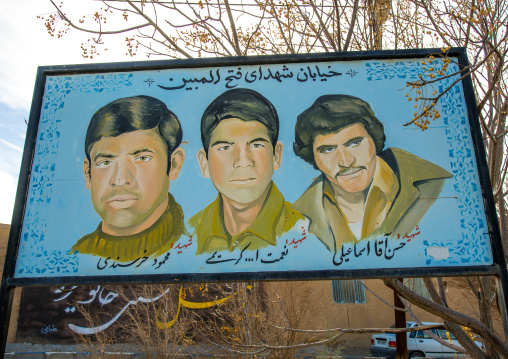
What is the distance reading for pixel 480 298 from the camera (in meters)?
5.23

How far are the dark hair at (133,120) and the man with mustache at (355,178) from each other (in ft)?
4.30

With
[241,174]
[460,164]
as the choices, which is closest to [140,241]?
[241,174]

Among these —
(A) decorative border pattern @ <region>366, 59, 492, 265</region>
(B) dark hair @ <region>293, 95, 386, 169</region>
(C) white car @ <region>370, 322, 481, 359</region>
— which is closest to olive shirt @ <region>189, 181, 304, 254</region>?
(B) dark hair @ <region>293, 95, 386, 169</region>

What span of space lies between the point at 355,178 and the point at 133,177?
2.22 metres

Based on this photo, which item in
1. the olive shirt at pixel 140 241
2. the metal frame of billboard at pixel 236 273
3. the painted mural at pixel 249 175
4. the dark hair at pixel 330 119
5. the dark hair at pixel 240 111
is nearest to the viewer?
the metal frame of billboard at pixel 236 273

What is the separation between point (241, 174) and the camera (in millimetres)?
4129

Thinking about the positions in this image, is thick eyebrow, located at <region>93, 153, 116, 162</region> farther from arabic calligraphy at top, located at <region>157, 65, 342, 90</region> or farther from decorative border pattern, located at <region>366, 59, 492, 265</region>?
decorative border pattern, located at <region>366, 59, 492, 265</region>

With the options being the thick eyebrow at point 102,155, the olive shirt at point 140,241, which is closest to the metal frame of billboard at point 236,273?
the olive shirt at point 140,241

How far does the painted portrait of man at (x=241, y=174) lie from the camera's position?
12.5 feet

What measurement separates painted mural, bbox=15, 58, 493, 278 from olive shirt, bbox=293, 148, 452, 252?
0.01m

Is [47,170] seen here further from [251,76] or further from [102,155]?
[251,76]

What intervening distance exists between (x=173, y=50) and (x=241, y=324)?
6370mm

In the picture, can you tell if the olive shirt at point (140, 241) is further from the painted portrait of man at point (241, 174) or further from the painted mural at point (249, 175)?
the painted portrait of man at point (241, 174)

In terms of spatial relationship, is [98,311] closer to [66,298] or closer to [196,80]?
[66,298]
